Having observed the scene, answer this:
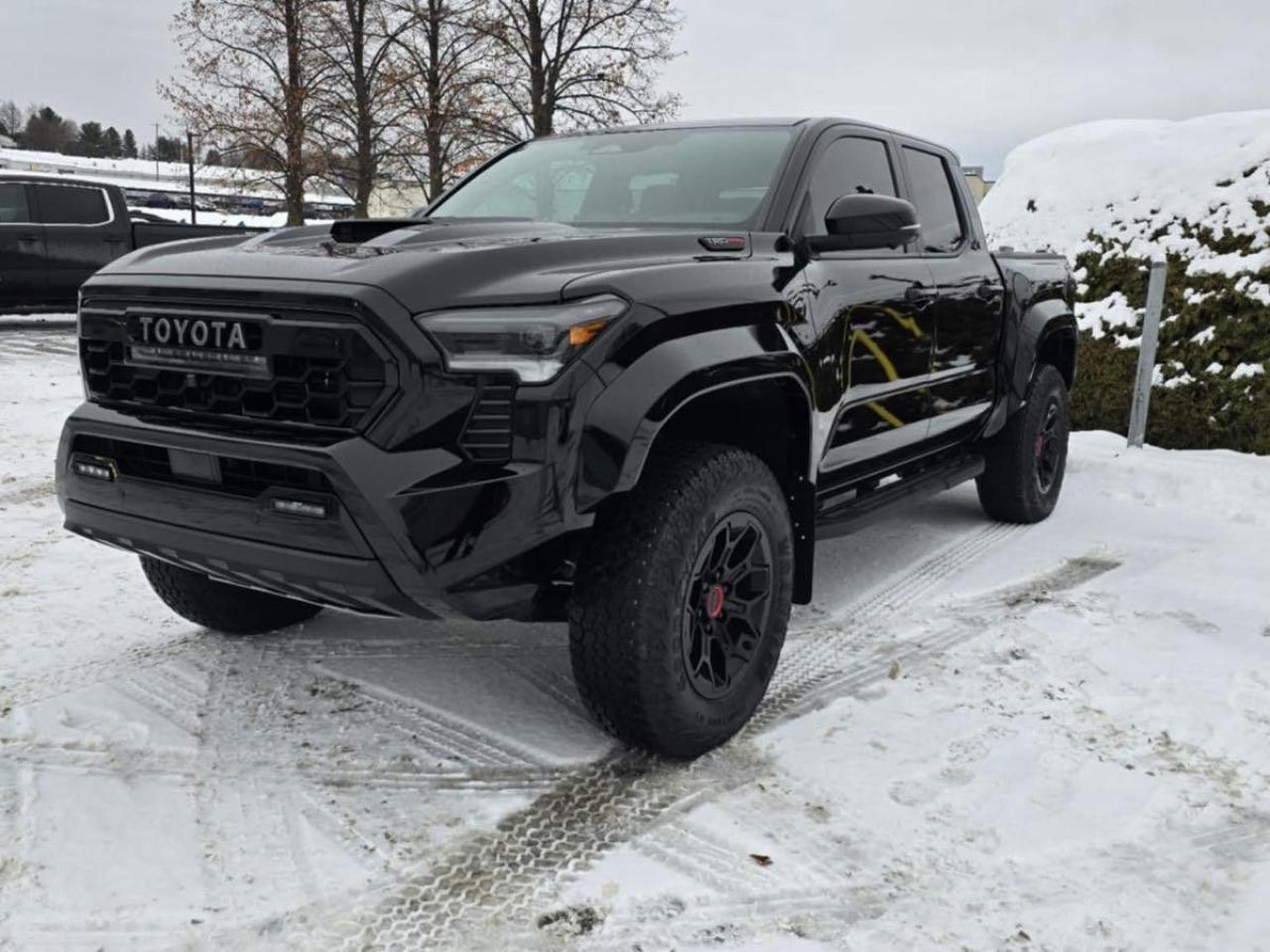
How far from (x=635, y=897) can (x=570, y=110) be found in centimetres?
2550

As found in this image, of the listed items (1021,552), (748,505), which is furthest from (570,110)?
(748,505)

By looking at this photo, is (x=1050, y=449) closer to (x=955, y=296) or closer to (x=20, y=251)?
(x=955, y=296)

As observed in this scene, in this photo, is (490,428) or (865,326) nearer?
(490,428)

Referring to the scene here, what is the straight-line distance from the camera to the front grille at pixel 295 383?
7.86ft

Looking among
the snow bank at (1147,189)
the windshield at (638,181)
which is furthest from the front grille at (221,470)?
the snow bank at (1147,189)

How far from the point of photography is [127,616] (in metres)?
3.91

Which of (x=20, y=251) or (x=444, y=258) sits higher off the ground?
(x=444, y=258)

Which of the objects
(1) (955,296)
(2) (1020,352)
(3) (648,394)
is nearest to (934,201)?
(1) (955,296)

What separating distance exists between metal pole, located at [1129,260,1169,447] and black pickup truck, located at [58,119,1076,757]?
3.99 metres

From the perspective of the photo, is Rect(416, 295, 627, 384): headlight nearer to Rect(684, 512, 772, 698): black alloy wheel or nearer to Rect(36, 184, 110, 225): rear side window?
Rect(684, 512, 772, 698): black alloy wheel

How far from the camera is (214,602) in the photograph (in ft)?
11.8

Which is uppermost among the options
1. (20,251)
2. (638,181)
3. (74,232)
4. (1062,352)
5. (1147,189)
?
(1147,189)

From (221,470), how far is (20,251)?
1201 centimetres

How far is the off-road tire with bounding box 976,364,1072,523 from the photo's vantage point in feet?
17.6
